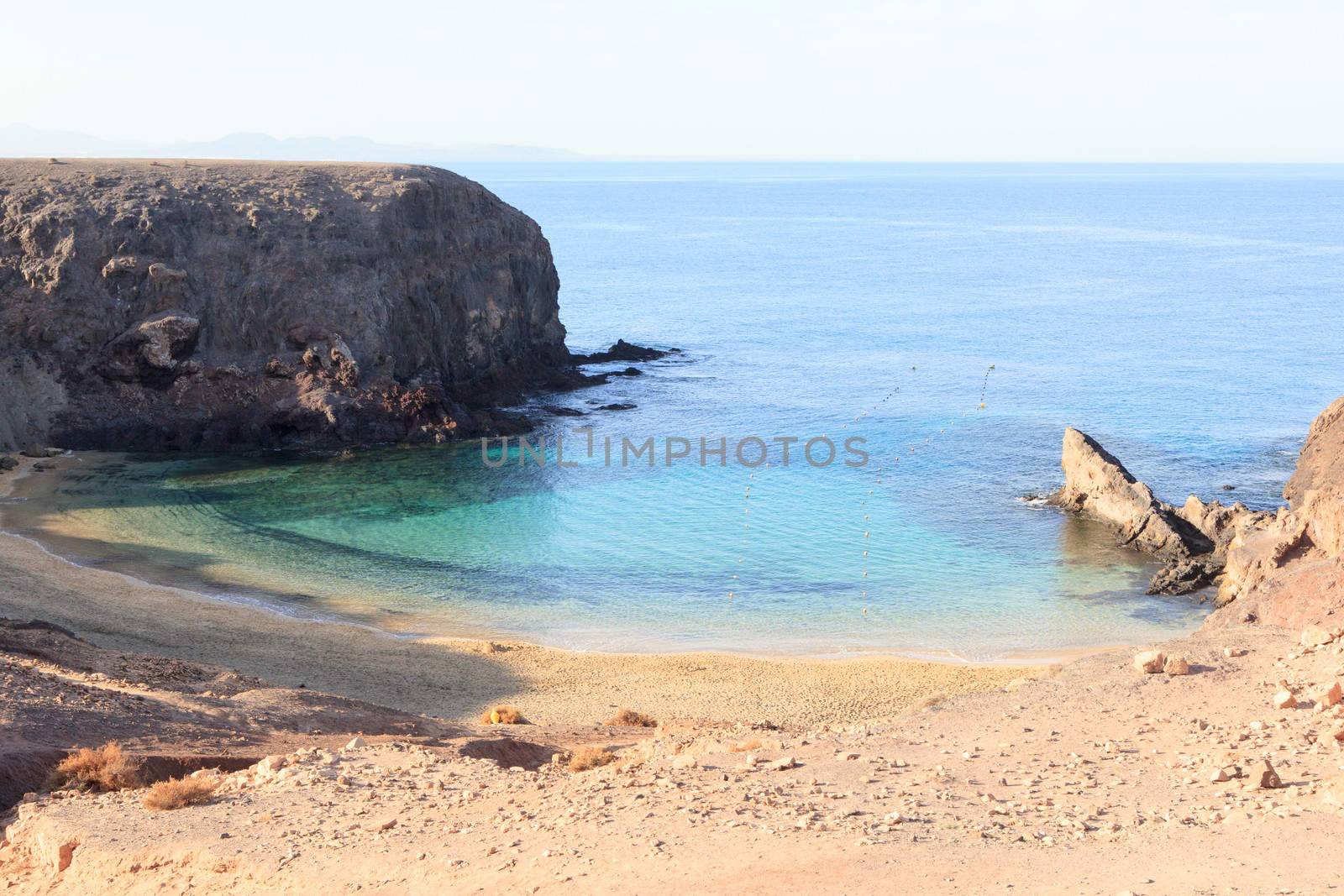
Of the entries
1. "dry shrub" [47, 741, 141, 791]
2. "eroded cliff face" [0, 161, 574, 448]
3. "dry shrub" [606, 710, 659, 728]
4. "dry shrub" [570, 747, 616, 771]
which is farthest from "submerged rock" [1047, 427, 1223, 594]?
"dry shrub" [47, 741, 141, 791]

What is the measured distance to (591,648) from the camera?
28.4 meters

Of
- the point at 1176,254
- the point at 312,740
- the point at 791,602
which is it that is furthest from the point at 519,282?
the point at 1176,254

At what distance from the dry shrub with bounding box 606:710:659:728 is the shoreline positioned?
5481 millimetres

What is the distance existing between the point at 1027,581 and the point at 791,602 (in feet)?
21.6

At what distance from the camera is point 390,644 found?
27766mm

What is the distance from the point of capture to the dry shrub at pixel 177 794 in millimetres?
14586

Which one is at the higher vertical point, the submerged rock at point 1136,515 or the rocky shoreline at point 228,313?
the rocky shoreline at point 228,313

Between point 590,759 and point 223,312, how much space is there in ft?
122

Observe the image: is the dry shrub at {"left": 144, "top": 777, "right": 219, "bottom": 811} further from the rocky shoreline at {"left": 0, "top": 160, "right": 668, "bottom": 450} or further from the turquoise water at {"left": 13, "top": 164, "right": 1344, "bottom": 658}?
the rocky shoreline at {"left": 0, "top": 160, "right": 668, "bottom": 450}

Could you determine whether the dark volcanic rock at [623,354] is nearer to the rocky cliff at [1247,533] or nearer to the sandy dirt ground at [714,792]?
the rocky cliff at [1247,533]

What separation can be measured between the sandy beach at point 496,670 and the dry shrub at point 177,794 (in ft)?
26.4

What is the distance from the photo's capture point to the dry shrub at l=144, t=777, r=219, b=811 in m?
14.6

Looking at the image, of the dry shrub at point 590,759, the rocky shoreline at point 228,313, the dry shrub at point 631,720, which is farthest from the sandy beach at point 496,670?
the rocky shoreline at point 228,313

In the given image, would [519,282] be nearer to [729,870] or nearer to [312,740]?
[312,740]
